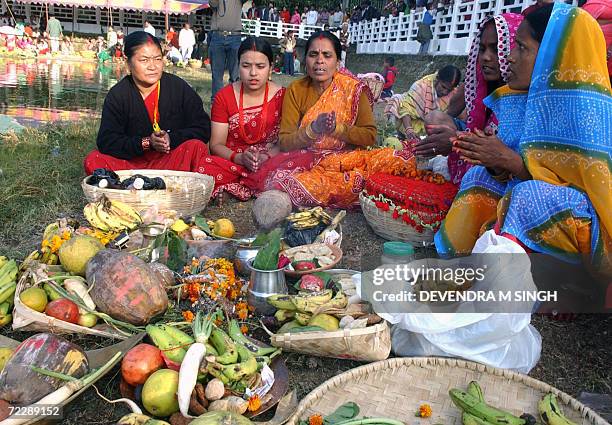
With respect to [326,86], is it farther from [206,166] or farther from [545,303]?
[545,303]

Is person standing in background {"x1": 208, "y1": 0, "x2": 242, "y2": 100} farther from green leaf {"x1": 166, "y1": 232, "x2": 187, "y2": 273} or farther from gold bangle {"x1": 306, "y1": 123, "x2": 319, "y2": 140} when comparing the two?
green leaf {"x1": 166, "y1": 232, "x2": 187, "y2": 273}

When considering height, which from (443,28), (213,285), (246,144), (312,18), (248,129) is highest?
(312,18)

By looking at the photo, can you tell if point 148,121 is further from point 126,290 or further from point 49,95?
point 49,95

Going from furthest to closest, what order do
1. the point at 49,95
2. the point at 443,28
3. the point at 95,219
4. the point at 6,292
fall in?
the point at 443,28 < the point at 49,95 < the point at 95,219 < the point at 6,292

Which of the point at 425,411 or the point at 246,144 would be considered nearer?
the point at 425,411

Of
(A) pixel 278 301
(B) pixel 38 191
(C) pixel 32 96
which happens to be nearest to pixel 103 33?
(C) pixel 32 96

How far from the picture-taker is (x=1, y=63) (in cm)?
1573

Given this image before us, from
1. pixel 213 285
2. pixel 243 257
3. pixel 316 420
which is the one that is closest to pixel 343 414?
pixel 316 420

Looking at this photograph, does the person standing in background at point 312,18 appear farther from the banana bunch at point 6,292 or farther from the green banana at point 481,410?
the green banana at point 481,410

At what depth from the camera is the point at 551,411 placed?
177 cm

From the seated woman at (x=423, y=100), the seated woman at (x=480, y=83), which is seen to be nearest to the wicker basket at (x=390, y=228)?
the seated woman at (x=480, y=83)

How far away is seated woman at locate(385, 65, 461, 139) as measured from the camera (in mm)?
5699

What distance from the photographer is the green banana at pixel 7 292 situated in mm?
2262

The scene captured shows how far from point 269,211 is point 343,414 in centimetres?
180
